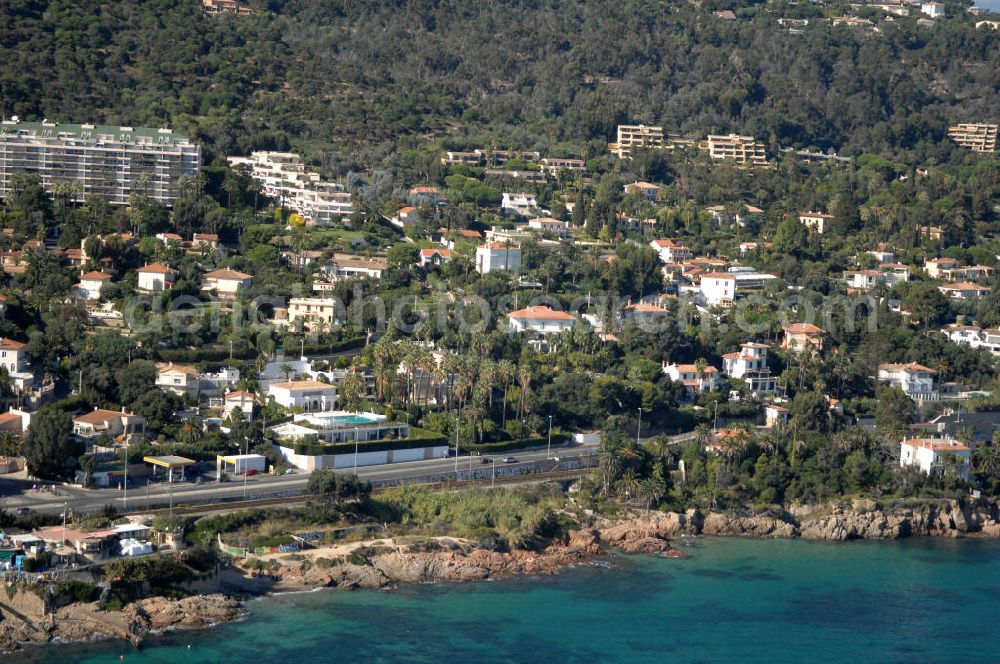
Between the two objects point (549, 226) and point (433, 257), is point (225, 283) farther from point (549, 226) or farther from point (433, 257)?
point (549, 226)

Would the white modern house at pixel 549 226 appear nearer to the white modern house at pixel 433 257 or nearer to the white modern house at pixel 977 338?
the white modern house at pixel 433 257

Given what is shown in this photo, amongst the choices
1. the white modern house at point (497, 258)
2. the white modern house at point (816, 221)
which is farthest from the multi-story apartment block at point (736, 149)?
the white modern house at point (497, 258)

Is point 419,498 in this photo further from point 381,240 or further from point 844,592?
point 381,240

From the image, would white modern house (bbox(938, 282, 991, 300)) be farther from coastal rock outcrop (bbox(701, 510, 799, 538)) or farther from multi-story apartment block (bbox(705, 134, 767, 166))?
coastal rock outcrop (bbox(701, 510, 799, 538))

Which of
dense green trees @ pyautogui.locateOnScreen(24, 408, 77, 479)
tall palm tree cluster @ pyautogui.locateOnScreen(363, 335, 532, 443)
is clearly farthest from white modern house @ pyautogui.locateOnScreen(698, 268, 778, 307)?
dense green trees @ pyautogui.locateOnScreen(24, 408, 77, 479)

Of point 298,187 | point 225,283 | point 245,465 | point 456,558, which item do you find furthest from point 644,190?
point 456,558

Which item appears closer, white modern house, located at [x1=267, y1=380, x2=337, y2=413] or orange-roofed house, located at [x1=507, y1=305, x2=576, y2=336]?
white modern house, located at [x1=267, y1=380, x2=337, y2=413]

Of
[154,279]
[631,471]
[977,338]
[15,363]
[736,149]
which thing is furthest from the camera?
[736,149]
